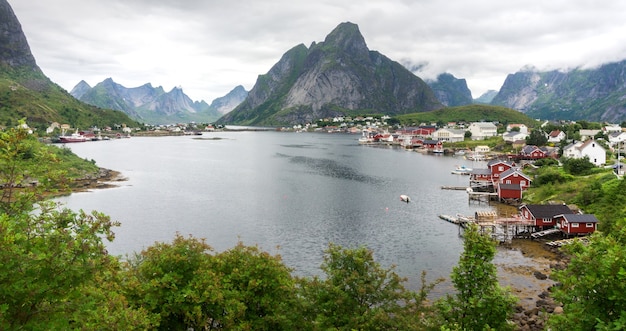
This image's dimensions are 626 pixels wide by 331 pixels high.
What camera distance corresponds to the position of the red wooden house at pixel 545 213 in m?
52.3

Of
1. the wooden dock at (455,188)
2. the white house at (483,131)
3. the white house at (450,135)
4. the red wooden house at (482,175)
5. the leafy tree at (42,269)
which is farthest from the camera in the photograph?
the white house at (450,135)

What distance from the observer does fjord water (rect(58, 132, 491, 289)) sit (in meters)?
47.7

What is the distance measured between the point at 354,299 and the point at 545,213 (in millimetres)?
42541

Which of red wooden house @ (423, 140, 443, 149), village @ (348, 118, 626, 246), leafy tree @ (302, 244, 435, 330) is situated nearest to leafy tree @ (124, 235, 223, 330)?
leafy tree @ (302, 244, 435, 330)

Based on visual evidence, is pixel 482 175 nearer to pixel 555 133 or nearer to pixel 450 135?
pixel 555 133

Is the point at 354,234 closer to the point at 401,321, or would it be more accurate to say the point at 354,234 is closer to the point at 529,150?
the point at 401,321

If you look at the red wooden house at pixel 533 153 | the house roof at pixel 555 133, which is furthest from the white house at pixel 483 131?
the red wooden house at pixel 533 153

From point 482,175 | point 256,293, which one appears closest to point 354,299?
point 256,293

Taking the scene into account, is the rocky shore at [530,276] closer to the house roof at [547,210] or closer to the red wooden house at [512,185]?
the house roof at [547,210]

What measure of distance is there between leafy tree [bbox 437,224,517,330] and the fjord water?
14998 mm

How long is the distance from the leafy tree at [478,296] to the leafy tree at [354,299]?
161 cm

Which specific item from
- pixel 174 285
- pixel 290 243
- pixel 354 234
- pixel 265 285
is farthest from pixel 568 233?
pixel 174 285

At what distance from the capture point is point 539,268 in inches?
1657

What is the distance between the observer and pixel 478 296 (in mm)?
20109
